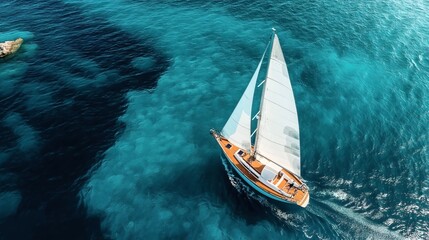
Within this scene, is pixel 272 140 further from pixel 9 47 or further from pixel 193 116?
pixel 9 47

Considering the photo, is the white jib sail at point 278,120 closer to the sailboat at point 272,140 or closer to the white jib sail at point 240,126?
the sailboat at point 272,140

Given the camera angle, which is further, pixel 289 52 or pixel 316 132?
pixel 289 52

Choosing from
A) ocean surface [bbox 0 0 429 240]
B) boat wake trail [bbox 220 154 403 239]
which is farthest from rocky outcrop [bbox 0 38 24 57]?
boat wake trail [bbox 220 154 403 239]

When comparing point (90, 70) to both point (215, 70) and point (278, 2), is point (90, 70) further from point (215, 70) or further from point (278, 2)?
point (278, 2)

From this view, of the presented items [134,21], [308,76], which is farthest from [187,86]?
[134,21]

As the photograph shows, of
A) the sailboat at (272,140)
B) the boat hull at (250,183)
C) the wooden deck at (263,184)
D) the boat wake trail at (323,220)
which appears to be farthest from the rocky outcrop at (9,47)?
the boat wake trail at (323,220)

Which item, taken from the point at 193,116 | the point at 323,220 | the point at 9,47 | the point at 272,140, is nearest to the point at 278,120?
the point at 272,140

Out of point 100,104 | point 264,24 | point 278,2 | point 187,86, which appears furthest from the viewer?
point 278,2
